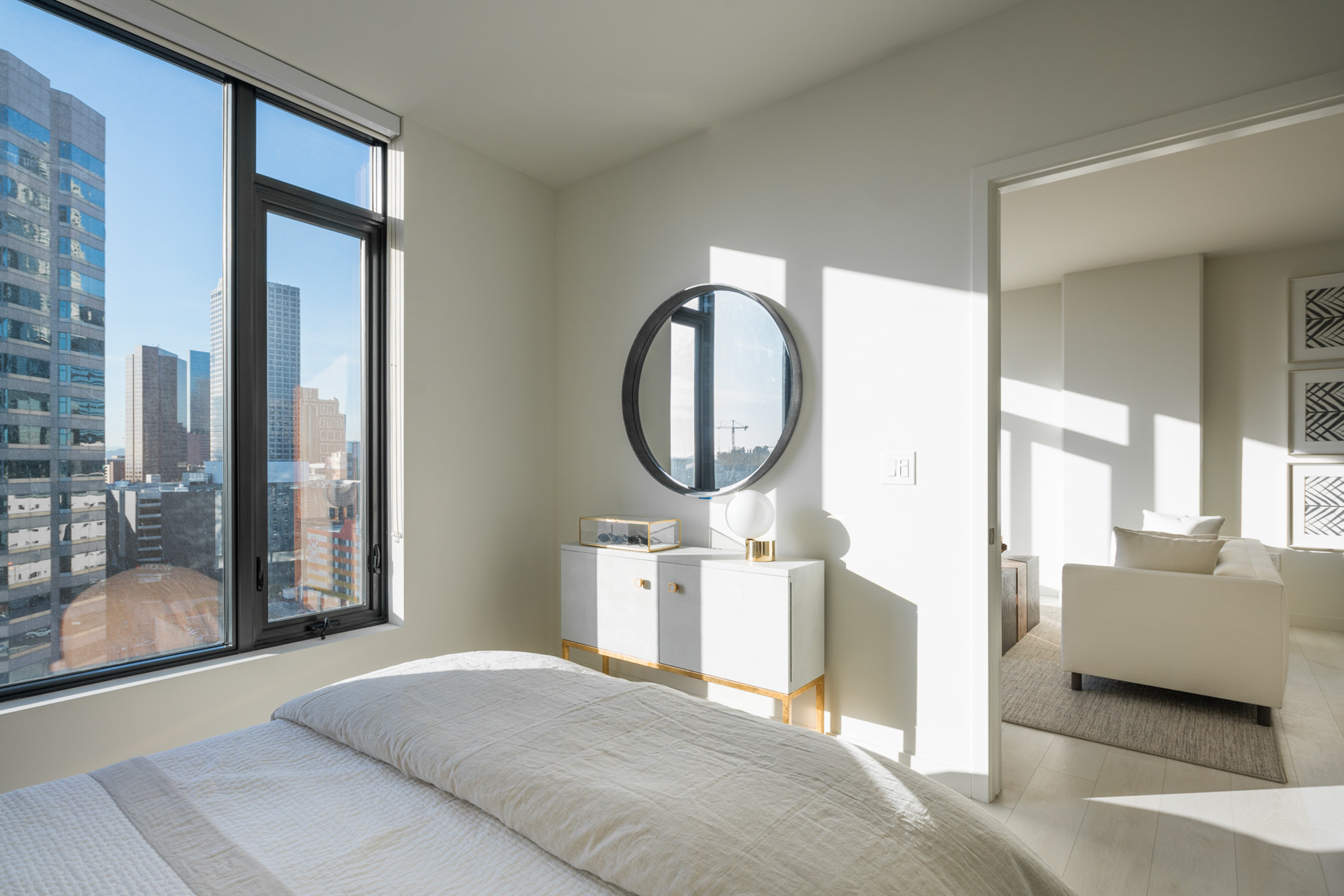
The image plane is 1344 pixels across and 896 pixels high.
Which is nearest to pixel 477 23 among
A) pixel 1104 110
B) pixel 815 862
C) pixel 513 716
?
pixel 1104 110

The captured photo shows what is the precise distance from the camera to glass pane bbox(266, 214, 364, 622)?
99.5 inches

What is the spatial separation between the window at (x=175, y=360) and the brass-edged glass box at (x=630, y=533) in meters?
0.90

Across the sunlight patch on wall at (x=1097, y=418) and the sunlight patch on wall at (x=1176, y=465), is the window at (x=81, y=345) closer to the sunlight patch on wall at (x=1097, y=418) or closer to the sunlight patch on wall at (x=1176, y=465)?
the sunlight patch on wall at (x=1097, y=418)

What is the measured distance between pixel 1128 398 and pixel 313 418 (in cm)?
551

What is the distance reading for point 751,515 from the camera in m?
2.65

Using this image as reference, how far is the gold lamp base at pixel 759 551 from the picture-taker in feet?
8.49

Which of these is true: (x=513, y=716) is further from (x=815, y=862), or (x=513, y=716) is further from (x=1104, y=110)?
(x=1104, y=110)

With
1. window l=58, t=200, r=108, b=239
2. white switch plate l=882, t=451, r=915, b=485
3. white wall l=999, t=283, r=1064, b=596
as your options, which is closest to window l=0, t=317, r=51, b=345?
window l=58, t=200, r=108, b=239

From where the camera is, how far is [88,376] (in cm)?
208

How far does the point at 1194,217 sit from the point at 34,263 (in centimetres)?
567

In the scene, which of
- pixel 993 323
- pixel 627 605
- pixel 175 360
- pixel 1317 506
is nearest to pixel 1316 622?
pixel 1317 506

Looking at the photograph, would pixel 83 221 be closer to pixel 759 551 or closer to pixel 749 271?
pixel 749 271

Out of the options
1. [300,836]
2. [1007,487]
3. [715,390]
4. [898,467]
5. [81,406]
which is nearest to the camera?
[300,836]

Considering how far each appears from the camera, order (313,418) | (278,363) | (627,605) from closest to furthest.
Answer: (278,363) → (313,418) → (627,605)
